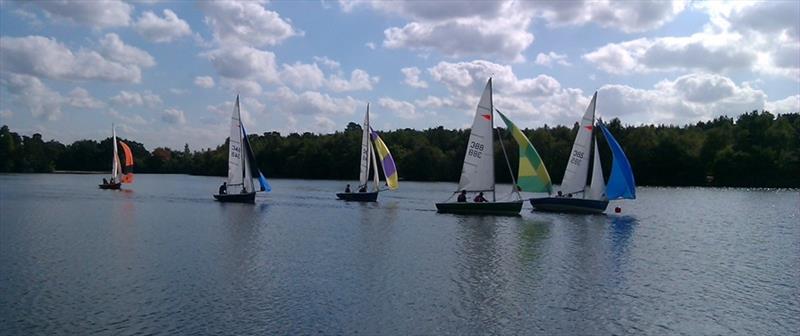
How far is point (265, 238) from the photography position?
30.8 meters

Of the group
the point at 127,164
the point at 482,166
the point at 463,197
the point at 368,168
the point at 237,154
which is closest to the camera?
the point at 482,166

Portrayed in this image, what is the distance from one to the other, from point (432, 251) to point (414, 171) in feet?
336

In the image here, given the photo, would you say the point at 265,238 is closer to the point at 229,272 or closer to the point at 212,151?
the point at 229,272

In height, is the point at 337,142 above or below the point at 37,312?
above

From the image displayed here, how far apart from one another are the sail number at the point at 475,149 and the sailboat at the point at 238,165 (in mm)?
A: 16598

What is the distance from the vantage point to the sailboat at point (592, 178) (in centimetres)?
4584

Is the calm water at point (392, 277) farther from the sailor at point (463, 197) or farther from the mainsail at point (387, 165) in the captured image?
the mainsail at point (387, 165)

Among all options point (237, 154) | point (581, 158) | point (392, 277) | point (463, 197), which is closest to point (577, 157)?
point (581, 158)

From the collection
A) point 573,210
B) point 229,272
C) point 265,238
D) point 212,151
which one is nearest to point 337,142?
point 212,151

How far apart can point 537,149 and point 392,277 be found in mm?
101086

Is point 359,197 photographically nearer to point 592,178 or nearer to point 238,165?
point 238,165

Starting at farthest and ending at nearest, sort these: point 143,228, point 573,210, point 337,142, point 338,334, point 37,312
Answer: point 337,142 < point 573,210 < point 143,228 < point 37,312 < point 338,334

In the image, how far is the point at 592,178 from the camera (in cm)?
4631

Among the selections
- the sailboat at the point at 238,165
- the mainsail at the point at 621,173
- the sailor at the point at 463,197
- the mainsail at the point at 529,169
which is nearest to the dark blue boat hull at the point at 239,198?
the sailboat at the point at 238,165
